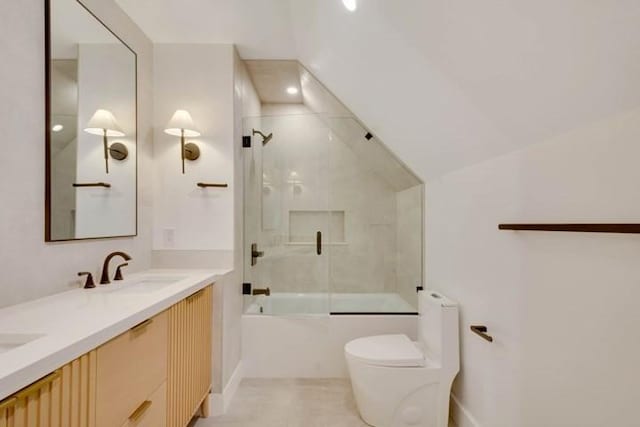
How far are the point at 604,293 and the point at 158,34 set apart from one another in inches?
105

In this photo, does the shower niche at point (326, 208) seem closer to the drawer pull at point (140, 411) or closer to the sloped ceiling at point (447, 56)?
the sloped ceiling at point (447, 56)

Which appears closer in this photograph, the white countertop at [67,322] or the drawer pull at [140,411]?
the white countertop at [67,322]

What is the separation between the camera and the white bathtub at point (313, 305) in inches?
95.5

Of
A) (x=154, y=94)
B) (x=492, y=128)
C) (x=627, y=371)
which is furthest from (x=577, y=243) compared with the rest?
(x=154, y=94)

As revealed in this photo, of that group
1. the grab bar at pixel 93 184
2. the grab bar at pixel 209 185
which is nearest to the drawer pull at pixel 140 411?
the grab bar at pixel 93 184

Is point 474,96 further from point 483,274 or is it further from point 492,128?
point 483,274

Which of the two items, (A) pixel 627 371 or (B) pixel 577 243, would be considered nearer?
(A) pixel 627 371

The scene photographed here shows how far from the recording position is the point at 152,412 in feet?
4.05

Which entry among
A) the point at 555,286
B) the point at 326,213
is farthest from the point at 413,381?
the point at 326,213

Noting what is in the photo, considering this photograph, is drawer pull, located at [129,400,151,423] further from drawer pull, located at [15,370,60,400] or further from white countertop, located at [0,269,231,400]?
drawer pull, located at [15,370,60,400]

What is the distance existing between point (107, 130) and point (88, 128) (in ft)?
0.42

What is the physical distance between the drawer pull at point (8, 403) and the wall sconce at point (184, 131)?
162cm

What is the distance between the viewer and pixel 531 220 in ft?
3.87

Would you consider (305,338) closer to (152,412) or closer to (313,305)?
(313,305)
